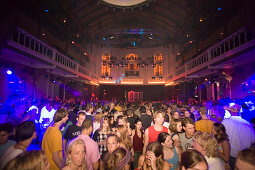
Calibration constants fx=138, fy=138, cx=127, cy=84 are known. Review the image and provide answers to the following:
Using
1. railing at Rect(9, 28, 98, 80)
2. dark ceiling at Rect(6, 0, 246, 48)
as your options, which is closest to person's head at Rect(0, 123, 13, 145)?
→ railing at Rect(9, 28, 98, 80)

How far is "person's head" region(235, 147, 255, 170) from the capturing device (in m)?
1.50

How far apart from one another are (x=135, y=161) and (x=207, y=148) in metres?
2.19

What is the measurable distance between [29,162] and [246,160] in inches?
92.8

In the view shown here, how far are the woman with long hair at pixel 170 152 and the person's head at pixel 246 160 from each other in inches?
39.5

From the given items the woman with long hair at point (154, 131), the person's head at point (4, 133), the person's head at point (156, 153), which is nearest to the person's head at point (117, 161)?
the person's head at point (156, 153)

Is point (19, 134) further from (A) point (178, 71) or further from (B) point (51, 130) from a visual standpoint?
(A) point (178, 71)

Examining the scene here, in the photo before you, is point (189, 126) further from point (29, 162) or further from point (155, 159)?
point (29, 162)

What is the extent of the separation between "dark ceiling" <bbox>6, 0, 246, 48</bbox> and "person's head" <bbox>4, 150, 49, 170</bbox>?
1259cm

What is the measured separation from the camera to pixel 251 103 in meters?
5.39

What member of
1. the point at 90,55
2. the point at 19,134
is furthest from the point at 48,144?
the point at 90,55

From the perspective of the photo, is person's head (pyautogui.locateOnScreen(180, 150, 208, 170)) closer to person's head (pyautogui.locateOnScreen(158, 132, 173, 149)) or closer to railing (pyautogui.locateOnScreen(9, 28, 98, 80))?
person's head (pyautogui.locateOnScreen(158, 132, 173, 149))

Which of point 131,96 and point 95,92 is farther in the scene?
→ point 131,96

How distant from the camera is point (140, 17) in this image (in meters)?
21.4

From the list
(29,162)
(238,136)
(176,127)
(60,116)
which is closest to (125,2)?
(176,127)
